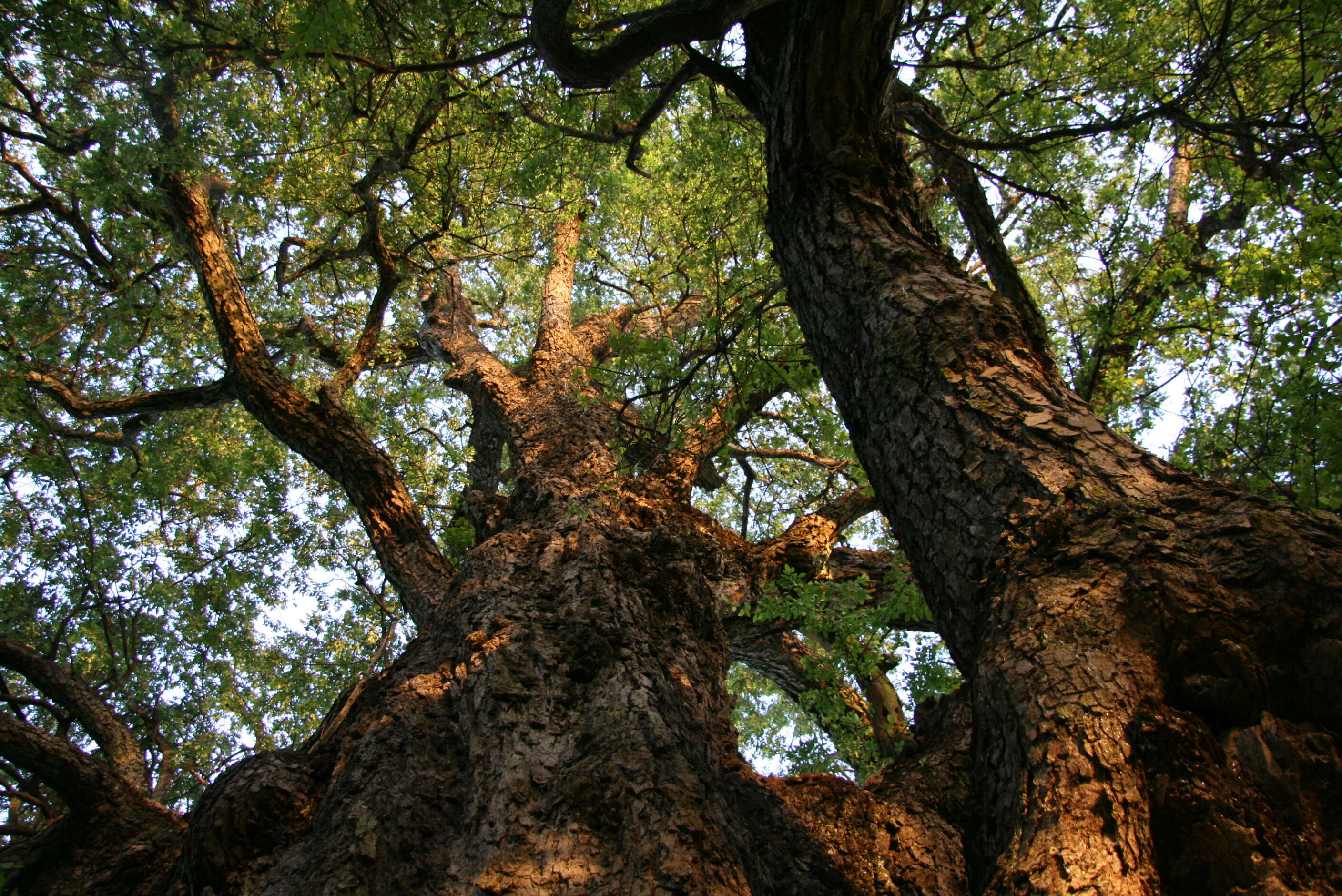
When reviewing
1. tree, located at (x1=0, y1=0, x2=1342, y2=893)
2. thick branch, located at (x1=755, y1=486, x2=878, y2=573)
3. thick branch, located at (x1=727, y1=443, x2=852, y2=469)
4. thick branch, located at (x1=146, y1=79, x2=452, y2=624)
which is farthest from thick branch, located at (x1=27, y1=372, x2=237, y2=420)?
thick branch, located at (x1=755, y1=486, x2=878, y2=573)

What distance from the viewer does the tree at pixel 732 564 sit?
150 centimetres

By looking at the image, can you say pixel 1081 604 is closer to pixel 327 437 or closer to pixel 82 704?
pixel 327 437

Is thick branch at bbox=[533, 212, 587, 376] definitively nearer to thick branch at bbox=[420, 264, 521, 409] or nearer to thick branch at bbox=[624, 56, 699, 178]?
thick branch at bbox=[420, 264, 521, 409]

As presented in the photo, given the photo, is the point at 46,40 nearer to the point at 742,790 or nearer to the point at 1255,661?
the point at 742,790

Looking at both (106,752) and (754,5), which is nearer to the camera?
(754,5)

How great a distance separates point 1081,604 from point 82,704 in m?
5.20

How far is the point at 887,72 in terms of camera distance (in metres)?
2.72

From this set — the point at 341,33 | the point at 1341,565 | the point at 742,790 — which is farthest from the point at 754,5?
the point at 742,790

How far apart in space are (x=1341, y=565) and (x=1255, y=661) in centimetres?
31

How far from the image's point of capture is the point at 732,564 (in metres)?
4.53

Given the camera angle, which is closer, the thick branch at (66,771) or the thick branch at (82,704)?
the thick branch at (66,771)

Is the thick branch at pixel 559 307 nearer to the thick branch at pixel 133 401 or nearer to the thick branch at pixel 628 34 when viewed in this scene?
the thick branch at pixel 133 401

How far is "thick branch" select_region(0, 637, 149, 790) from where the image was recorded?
12.5ft

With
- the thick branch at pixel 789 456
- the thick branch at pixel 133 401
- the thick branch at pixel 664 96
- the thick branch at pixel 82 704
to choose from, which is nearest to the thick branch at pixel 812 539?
the thick branch at pixel 789 456
